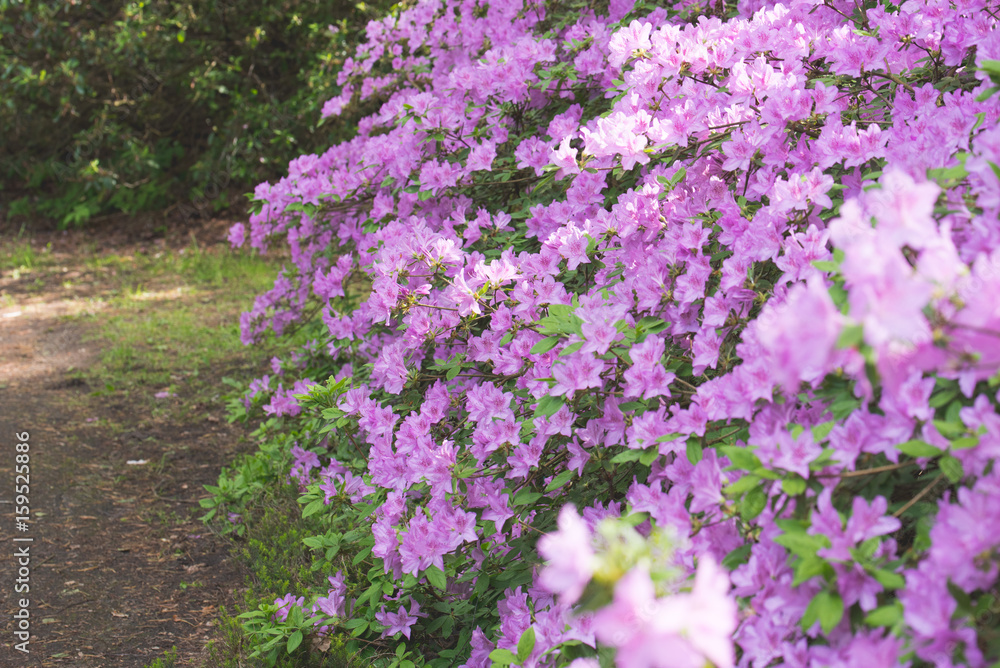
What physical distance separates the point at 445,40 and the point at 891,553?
9.44ft

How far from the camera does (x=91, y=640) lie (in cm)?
256

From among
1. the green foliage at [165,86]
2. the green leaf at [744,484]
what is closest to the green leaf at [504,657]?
the green leaf at [744,484]

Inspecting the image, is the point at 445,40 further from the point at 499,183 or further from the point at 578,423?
the point at 578,423

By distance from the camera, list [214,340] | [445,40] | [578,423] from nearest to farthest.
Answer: [578,423] < [445,40] < [214,340]

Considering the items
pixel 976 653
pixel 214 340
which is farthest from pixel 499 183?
pixel 214 340

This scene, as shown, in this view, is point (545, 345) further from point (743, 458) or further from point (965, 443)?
point (965, 443)

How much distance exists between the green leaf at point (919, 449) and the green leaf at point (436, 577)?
1000 mm

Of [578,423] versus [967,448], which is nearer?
[967,448]

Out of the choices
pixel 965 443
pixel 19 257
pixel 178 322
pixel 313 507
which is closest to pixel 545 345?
pixel 965 443

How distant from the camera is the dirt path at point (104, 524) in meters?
2.59

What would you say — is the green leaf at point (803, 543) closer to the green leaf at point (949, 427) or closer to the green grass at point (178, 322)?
the green leaf at point (949, 427)

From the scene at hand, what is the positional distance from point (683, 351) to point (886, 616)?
0.84m

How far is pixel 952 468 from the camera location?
0.99 meters

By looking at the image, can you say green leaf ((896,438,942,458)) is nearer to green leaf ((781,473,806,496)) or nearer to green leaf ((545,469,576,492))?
green leaf ((781,473,806,496))
